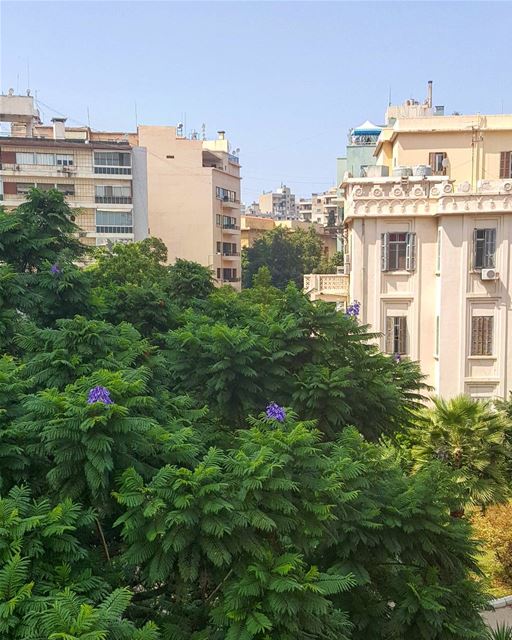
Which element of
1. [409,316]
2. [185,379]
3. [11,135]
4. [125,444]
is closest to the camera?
[125,444]

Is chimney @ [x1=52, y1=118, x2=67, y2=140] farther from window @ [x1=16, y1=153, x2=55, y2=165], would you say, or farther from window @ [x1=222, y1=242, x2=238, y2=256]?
window @ [x1=222, y1=242, x2=238, y2=256]

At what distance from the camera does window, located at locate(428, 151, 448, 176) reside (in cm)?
2309

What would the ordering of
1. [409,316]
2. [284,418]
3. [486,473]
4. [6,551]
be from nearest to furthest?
[6,551] → [284,418] → [486,473] → [409,316]

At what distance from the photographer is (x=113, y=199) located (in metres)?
40.5

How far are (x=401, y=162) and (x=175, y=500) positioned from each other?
63.4ft

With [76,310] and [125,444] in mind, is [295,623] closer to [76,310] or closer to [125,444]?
[125,444]

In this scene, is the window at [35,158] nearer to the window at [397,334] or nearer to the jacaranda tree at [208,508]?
the window at [397,334]

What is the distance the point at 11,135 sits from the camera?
4047 cm

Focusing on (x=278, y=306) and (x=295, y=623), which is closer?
(x=295, y=623)

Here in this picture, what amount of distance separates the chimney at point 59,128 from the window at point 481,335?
29102mm

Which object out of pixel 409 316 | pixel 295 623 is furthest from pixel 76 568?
pixel 409 316

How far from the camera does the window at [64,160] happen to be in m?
39.5

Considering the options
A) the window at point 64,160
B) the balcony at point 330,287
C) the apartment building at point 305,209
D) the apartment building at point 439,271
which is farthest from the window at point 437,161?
the apartment building at point 305,209

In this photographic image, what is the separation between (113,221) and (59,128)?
21.6 feet
